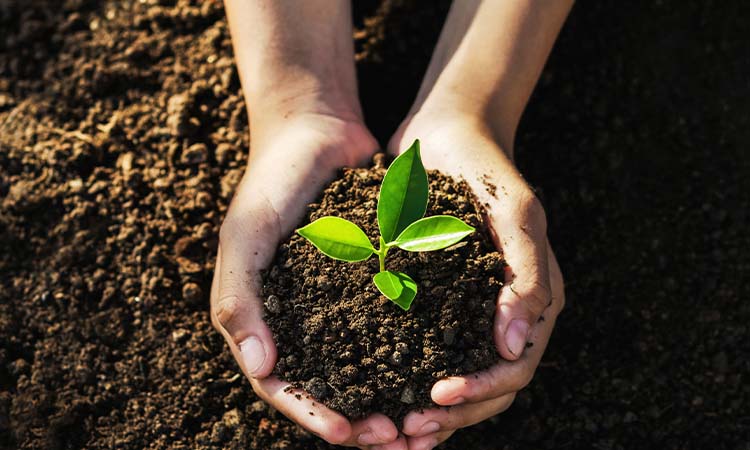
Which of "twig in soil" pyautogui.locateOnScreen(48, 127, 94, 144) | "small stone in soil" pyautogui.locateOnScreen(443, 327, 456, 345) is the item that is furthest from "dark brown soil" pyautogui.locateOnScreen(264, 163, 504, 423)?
"twig in soil" pyautogui.locateOnScreen(48, 127, 94, 144)

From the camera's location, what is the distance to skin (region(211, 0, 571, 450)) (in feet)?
4.87

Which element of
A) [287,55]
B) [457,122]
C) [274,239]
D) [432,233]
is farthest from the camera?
[287,55]

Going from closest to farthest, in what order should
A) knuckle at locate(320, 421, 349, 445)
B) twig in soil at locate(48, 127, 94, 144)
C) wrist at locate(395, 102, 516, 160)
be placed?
knuckle at locate(320, 421, 349, 445), wrist at locate(395, 102, 516, 160), twig in soil at locate(48, 127, 94, 144)

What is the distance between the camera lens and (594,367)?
1891 millimetres

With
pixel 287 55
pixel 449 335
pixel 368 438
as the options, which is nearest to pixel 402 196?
pixel 449 335

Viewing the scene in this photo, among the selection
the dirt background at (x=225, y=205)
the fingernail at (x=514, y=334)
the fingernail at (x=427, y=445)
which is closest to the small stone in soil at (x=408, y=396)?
the fingernail at (x=427, y=445)

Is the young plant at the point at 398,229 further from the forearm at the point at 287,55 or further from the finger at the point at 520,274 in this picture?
the forearm at the point at 287,55

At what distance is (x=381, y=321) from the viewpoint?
1481 mm

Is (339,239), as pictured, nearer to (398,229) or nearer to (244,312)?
(398,229)

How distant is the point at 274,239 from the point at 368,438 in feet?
1.57

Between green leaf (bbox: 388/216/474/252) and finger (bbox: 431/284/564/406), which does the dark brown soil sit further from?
green leaf (bbox: 388/216/474/252)

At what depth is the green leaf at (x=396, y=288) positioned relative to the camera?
4.46 ft

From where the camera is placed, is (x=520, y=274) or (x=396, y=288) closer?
(x=396, y=288)

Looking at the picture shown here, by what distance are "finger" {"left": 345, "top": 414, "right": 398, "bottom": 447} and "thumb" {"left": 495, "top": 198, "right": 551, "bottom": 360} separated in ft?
0.93
